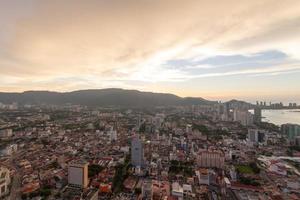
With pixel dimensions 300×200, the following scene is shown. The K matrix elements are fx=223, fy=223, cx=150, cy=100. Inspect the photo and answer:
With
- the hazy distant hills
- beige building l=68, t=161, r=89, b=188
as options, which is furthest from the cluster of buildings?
the hazy distant hills

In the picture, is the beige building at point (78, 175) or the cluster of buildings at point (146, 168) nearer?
the cluster of buildings at point (146, 168)

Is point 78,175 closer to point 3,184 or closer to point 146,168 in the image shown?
point 3,184

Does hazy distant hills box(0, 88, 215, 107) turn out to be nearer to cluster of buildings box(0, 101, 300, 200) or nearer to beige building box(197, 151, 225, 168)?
cluster of buildings box(0, 101, 300, 200)

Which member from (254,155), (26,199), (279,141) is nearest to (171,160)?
(254,155)

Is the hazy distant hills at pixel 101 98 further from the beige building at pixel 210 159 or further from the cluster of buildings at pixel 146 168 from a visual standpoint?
the beige building at pixel 210 159

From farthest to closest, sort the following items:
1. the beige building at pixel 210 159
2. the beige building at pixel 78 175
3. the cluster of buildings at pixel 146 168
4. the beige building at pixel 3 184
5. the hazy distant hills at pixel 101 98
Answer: the hazy distant hills at pixel 101 98 < the beige building at pixel 210 159 < the beige building at pixel 78 175 < the cluster of buildings at pixel 146 168 < the beige building at pixel 3 184

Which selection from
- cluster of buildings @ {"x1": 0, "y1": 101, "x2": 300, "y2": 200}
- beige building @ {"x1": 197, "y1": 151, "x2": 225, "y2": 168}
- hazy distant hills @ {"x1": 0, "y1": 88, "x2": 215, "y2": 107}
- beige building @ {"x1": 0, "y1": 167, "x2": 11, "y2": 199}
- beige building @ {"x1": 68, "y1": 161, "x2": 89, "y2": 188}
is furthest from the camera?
hazy distant hills @ {"x1": 0, "y1": 88, "x2": 215, "y2": 107}

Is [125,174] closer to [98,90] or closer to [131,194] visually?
[131,194]

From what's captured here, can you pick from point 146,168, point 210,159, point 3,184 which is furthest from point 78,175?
point 210,159

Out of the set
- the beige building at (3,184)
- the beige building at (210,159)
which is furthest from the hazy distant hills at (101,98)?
the beige building at (3,184)
